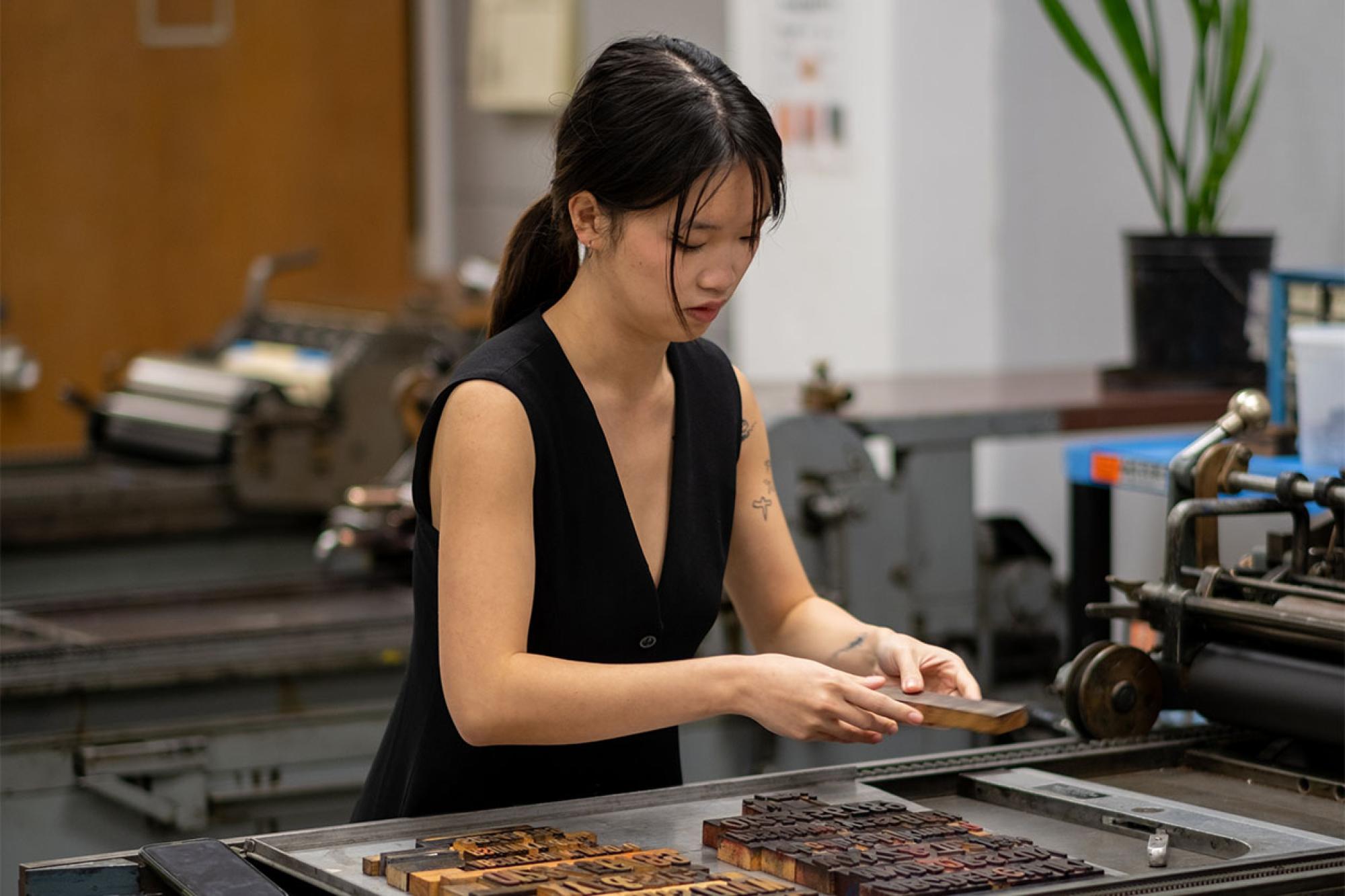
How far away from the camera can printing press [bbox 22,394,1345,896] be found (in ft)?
4.54

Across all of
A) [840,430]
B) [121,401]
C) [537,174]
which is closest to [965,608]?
[840,430]

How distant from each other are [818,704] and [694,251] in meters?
0.38

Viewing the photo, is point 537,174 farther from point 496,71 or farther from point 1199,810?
point 1199,810

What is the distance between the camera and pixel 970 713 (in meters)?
1.49

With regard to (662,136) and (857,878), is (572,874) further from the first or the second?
(662,136)

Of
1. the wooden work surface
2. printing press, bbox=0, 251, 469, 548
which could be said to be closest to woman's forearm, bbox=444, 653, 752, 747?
the wooden work surface

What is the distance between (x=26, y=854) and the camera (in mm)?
2662

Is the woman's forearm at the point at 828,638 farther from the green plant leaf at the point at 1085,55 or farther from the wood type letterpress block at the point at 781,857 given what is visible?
the green plant leaf at the point at 1085,55

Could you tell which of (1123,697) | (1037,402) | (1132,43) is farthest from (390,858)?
(1132,43)

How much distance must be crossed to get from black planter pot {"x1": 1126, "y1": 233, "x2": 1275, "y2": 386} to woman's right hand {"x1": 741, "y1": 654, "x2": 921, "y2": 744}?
6.57ft

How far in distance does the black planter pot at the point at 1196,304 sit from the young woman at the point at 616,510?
169 centimetres

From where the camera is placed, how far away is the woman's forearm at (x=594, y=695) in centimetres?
152

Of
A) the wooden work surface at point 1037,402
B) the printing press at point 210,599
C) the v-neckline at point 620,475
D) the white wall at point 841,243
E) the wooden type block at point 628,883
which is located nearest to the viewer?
the wooden type block at point 628,883

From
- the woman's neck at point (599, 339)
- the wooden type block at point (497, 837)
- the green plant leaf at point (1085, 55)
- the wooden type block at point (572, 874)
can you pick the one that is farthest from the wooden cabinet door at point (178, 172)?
the wooden type block at point (572, 874)
